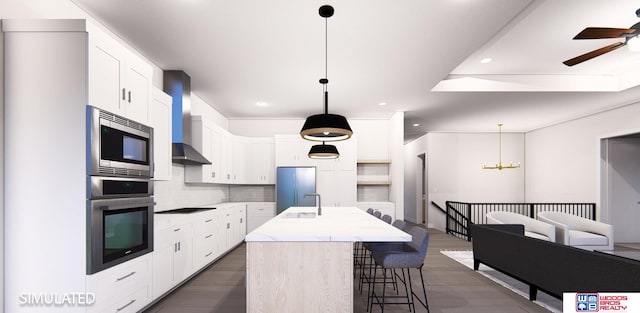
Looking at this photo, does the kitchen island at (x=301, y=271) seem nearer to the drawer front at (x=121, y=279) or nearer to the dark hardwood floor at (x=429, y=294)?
the dark hardwood floor at (x=429, y=294)

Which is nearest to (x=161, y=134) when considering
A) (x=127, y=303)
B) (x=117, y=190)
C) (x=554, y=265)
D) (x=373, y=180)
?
(x=117, y=190)

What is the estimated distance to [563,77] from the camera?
516 cm

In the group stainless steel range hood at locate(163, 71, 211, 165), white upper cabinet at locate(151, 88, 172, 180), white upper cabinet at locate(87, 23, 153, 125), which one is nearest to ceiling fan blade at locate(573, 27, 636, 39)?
white upper cabinet at locate(87, 23, 153, 125)

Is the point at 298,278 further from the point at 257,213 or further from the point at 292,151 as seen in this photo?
the point at 292,151

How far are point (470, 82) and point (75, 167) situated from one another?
5440 mm

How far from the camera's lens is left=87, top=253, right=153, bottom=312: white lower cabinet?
7.21 ft

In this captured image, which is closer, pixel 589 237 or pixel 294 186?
pixel 589 237

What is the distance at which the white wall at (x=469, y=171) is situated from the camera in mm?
9016

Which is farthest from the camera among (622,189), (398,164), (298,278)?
(398,164)

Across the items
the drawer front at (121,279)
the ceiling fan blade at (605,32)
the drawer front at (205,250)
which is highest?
the ceiling fan blade at (605,32)

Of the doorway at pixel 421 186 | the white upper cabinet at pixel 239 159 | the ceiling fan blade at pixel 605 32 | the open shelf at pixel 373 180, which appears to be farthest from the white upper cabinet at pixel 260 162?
the ceiling fan blade at pixel 605 32

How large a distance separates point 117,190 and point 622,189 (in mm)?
9214

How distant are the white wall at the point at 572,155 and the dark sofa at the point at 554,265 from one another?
182 inches

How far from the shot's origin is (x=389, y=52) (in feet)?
12.1
